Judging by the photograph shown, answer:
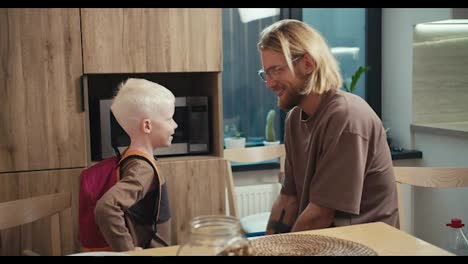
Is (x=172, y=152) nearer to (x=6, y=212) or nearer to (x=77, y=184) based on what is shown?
(x=77, y=184)

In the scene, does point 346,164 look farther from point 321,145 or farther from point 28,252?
point 28,252

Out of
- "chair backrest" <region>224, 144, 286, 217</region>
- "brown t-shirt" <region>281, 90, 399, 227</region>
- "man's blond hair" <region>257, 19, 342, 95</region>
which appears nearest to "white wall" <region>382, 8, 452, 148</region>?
"chair backrest" <region>224, 144, 286, 217</region>

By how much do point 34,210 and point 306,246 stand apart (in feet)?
2.94

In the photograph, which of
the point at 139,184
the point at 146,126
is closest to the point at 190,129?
the point at 146,126

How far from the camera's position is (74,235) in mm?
2598

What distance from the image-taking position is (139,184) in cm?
160

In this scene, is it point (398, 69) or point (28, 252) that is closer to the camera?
point (28, 252)

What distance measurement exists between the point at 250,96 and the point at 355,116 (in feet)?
6.43

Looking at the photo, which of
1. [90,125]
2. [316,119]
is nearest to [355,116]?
[316,119]

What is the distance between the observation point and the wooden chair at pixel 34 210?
5.24 feet

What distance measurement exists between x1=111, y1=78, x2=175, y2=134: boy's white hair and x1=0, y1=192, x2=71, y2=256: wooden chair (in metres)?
0.31

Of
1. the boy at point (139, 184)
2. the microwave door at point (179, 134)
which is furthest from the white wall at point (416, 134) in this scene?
the boy at point (139, 184)

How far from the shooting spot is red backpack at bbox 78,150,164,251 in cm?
170

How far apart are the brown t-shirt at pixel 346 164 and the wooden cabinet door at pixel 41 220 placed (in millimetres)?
1245
